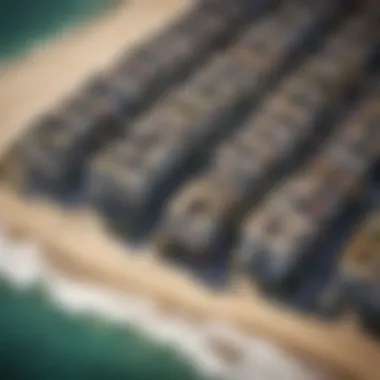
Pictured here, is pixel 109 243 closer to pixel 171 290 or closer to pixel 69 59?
pixel 171 290

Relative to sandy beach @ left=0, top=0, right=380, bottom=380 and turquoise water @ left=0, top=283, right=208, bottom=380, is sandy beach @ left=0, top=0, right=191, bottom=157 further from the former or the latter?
turquoise water @ left=0, top=283, right=208, bottom=380

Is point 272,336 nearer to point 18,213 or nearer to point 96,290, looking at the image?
point 96,290

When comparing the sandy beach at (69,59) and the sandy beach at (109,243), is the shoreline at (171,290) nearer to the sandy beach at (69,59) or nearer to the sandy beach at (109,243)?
the sandy beach at (109,243)

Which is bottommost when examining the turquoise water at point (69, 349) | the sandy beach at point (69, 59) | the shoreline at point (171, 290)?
the turquoise water at point (69, 349)

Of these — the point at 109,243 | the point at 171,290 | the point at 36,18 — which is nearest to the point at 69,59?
the point at 36,18

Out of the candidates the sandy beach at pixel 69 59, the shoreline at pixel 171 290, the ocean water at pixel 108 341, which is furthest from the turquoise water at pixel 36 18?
the ocean water at pixel 108 341

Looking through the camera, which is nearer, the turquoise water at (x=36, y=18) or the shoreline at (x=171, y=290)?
the shoreline at (x=171, y=290)
